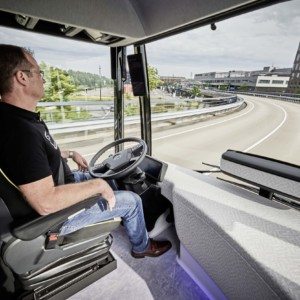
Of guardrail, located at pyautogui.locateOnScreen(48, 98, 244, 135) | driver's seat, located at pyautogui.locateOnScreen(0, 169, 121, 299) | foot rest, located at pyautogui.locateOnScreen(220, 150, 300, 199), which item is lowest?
→ guardrail, located at pyautogui.locateOnScreen(48, 98, 244, 135)

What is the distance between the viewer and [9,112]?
120cm

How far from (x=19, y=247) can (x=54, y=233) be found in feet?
0.62

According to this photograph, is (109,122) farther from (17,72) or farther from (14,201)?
(14,201)

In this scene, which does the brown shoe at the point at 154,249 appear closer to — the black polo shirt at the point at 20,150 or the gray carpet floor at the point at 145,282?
the gray carpet floor at the point at 145,282

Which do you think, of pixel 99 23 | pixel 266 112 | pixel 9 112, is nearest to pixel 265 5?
pixel 99 23

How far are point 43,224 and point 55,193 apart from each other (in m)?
0.18

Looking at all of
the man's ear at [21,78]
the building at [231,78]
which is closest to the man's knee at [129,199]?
the man's ear at [21,78]

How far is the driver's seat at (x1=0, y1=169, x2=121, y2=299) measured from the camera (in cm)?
120

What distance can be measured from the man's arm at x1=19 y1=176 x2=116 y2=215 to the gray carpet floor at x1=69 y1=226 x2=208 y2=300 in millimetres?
739

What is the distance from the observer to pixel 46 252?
4.43 ft

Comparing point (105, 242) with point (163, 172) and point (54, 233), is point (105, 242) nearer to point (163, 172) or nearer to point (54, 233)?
point (54, 233)

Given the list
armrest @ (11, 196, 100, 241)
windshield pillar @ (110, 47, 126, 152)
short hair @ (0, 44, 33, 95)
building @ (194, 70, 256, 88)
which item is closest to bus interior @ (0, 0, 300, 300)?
armrest @ (11, 196, 100, 241)

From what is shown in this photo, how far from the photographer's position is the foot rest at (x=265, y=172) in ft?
4.86

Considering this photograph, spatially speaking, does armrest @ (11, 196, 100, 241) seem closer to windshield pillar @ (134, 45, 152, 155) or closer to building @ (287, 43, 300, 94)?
windshield pillar @ (134, 45, 152, 155)
